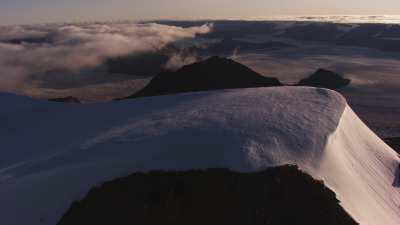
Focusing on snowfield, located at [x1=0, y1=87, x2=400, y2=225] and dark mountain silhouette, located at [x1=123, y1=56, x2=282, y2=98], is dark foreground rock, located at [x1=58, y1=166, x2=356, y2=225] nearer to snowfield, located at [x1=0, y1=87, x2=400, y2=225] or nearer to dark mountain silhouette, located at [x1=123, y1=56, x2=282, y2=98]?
snowfield, located at [x1=0, y1=87, x2=400, y2=225]

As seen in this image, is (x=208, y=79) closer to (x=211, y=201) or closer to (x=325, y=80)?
(x=325, y=80)

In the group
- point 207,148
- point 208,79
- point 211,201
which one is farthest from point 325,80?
point 211,201

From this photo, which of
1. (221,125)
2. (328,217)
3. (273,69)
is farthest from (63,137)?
(273,69)

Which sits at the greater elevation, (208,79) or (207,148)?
(207,148)

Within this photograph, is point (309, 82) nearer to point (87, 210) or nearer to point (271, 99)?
point (271, 99)

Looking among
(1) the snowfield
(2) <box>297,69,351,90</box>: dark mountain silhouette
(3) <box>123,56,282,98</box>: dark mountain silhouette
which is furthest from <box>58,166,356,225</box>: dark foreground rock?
(2) <box>297,69,351,90</box>: dark mountain silhouette
